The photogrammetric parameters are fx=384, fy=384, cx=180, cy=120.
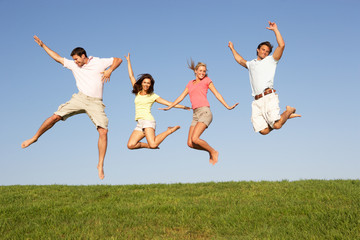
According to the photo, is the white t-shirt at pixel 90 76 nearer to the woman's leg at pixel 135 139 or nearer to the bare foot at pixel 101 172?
the woman's leg at pixel 135 139

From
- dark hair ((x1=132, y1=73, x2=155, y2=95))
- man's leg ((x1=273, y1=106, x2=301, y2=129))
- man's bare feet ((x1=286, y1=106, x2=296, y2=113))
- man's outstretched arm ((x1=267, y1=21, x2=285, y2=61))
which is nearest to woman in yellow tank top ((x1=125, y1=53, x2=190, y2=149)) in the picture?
dark hair ((x1=132, y1=73, x2=155, y2=95))

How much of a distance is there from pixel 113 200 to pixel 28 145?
2.86 m

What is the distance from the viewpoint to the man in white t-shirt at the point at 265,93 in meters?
9.85

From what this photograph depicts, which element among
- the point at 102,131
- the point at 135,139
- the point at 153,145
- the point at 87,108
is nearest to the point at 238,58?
the point at 153,145

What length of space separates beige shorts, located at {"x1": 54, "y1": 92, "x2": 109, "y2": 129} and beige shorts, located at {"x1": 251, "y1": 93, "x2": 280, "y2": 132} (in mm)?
4093

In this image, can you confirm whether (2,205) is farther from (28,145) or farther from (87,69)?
(87,69)

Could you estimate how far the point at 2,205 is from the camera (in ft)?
32.5

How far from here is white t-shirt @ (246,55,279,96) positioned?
9844 millimetres

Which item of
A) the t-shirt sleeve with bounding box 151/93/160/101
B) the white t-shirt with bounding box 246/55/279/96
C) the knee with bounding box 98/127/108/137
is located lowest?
the knee with bounding box 98/127/108/137

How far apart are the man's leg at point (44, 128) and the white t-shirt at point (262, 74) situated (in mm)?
5428

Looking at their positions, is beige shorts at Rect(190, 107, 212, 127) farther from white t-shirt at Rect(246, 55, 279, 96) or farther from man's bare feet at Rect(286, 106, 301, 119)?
man's bare feet at Rect(286, 106, 301, 119)

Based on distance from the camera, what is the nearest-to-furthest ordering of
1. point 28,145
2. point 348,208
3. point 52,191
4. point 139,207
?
point 348,208 → point 139,207 → point 28,145 → point 52,191

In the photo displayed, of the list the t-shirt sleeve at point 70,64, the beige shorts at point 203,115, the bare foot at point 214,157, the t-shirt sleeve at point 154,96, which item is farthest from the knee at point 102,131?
the bare foot at point 214,157

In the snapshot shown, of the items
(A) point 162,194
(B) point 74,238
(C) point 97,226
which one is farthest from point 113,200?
(B) point 74,238
